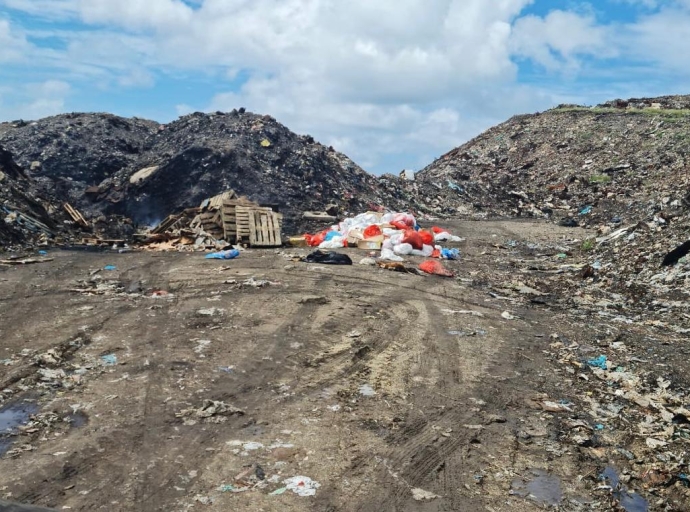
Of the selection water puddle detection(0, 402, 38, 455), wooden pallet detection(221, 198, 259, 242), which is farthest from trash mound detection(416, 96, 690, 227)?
water puddle detection(0, 402, 38, 455)

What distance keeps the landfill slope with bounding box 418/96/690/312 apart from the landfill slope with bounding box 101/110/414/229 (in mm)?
5841

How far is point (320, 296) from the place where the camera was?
8.17m

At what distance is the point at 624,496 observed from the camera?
3615mm

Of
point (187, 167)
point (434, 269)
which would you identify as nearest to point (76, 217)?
point (187, 167)

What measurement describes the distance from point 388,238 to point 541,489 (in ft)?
29.5

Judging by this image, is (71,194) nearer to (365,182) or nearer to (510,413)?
(365,182)

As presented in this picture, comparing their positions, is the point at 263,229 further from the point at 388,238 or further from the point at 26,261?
the point at 26,261

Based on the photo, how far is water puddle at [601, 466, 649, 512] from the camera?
3.50 meters

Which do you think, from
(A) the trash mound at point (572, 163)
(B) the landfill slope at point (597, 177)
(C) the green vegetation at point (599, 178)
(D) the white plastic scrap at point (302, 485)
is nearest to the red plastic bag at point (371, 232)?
(B) the landfill slope at point (597, 177)

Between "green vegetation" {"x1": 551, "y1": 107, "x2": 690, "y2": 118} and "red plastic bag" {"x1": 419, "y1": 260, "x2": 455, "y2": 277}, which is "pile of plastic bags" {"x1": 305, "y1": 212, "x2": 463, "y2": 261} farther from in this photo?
"green vegetation" {"x1": 551, "y1": 107, "x2": 690, "y2": 118}

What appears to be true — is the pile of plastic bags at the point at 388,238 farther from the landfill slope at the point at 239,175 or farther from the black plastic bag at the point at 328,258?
the landfill slope at the point at 239,175

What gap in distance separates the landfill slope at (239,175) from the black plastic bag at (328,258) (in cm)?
497

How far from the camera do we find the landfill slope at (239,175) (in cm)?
1672

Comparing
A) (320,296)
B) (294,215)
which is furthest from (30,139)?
(320,296)
